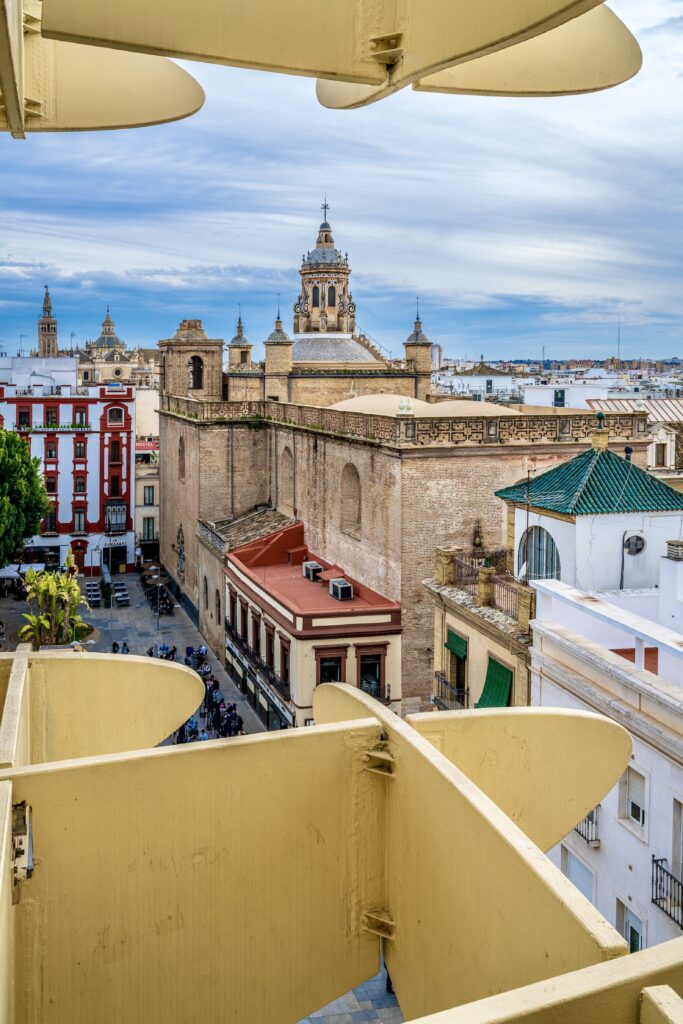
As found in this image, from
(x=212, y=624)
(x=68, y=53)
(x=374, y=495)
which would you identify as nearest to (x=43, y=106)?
(x=68, y=53)

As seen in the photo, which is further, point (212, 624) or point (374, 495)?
point (212, 624)

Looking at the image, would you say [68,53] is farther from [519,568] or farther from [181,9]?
[519,568]

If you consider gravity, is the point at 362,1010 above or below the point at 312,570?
below

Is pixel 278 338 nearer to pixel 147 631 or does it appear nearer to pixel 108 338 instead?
pixel 147 631

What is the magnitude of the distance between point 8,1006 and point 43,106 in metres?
5.22

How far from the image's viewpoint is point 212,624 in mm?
37469

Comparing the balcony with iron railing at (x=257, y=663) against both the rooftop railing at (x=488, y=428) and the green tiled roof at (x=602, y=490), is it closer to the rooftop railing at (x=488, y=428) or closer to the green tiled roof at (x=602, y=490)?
the rooftop railing at (x=488, y=428)

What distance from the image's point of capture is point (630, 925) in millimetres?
13562

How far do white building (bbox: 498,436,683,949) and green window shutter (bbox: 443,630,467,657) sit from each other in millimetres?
1760

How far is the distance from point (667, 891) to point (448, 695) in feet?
27.7

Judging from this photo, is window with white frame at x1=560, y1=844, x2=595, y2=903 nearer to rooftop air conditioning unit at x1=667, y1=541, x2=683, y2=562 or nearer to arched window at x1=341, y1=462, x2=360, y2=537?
rooftop air conditioning unit at x1=667, y1=541, x2=683, y2=562

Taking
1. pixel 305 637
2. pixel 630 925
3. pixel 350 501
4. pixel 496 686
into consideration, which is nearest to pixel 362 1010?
pixel 630 925

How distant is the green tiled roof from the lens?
18.0 m

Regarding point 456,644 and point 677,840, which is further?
point 456,644
